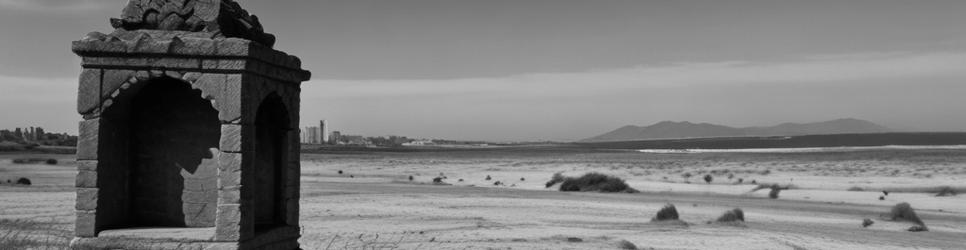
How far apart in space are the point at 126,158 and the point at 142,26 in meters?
1.33

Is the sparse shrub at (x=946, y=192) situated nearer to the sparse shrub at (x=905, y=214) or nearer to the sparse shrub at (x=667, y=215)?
the sparse shrub at (x=905, y=214)

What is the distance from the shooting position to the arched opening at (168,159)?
289 inches

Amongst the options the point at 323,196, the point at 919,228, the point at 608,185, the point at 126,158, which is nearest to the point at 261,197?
the point at 126,158

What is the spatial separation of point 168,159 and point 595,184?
28132 mm

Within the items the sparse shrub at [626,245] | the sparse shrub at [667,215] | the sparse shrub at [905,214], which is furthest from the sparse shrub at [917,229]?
the sparse shrub at [626,245]

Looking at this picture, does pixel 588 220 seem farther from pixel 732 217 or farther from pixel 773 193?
pixel 773 193

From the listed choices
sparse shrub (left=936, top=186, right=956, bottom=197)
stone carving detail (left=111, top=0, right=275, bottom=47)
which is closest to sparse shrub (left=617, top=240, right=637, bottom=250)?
stone carving detail (left=111, top=0, right=275, bottom=47)

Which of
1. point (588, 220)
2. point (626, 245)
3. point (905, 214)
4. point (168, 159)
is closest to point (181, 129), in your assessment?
point (168, 159)

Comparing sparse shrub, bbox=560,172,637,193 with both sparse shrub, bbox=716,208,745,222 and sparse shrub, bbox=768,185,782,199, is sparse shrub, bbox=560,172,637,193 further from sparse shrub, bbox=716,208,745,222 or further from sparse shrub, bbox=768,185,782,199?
sparse shrub, bbox=716,208,745,222

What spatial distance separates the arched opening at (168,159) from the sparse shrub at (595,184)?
89.1 feet

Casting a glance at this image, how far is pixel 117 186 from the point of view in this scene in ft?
23.6

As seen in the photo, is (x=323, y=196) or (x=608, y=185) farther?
(x=608, y=185)

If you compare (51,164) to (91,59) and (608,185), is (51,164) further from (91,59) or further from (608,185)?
(91,59)

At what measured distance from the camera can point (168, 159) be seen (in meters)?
7.43
